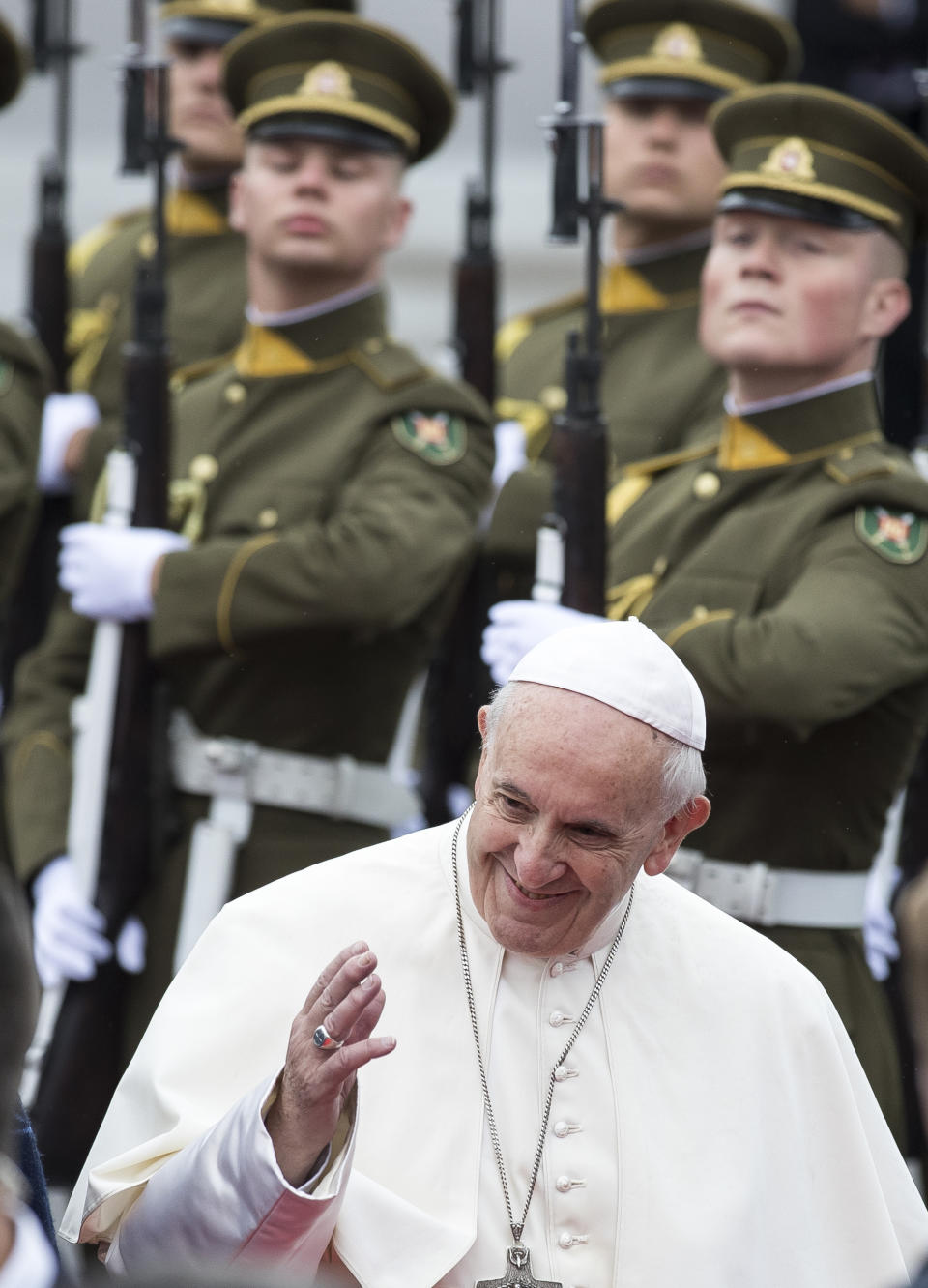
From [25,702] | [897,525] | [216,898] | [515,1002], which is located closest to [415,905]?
[515,1002]

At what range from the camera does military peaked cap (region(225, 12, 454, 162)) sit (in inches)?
217

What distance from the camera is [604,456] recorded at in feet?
15.8

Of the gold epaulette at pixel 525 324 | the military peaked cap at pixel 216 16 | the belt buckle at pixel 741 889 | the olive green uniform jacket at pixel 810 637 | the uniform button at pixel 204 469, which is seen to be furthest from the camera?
the military peaked cap at pixel 216 16

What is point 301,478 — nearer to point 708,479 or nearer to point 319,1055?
point 708,479

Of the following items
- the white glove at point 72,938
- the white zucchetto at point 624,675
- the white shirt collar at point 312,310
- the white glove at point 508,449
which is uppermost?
the white zucchetto at point 624,675

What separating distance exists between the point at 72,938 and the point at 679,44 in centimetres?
244

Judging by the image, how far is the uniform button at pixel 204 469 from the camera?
5.46 m

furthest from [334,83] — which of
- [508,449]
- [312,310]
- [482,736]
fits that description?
[482,736]

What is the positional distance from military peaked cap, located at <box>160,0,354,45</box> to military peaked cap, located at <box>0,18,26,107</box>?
448 mm

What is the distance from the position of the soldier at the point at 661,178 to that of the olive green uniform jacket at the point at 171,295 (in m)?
1.04

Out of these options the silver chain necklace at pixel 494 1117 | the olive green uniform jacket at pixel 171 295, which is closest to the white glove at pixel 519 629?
the silver chain necklace at pixel 494 1117

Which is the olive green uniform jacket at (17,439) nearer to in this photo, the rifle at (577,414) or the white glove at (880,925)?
the rifle at (577,414)

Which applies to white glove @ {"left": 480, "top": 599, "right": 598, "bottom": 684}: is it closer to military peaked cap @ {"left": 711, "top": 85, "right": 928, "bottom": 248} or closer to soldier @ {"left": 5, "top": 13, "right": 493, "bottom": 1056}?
soldier @ {"left": 5, "top": 13, "right": 493, "bottom": 1056}

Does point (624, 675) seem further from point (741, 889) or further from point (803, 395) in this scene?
point (803, 395)
